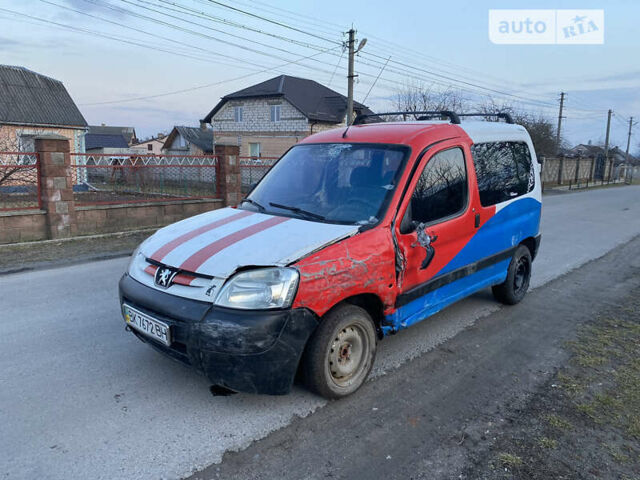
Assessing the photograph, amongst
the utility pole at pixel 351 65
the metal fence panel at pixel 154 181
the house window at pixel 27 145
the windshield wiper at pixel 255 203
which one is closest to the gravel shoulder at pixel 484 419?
the windshield wiper at pixel 255 203

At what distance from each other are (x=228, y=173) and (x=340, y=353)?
984 centimetres

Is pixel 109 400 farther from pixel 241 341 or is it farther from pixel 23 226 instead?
pixel 23 226

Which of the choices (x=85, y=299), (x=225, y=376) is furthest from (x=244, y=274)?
(x=85, y=299)

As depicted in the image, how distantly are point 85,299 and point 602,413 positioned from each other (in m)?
5.26

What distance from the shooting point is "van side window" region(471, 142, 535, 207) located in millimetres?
4535

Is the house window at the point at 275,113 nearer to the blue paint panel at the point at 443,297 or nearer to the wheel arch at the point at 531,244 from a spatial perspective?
the wheel arch at the point at 531,244

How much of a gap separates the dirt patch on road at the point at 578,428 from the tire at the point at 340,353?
978 millimetres

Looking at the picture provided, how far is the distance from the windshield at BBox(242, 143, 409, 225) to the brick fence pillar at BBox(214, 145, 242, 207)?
323 inches

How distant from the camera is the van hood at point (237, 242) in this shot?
2.94 metres

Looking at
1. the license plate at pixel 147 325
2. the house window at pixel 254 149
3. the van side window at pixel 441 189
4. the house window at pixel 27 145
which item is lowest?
the license plate at pixel 147 325

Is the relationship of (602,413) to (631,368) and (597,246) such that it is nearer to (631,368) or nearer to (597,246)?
(631,368)

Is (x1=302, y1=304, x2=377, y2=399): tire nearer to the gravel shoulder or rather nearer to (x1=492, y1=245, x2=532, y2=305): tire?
the gravel shoulder

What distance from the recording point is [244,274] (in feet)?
9.42

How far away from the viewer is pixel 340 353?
129 inches
